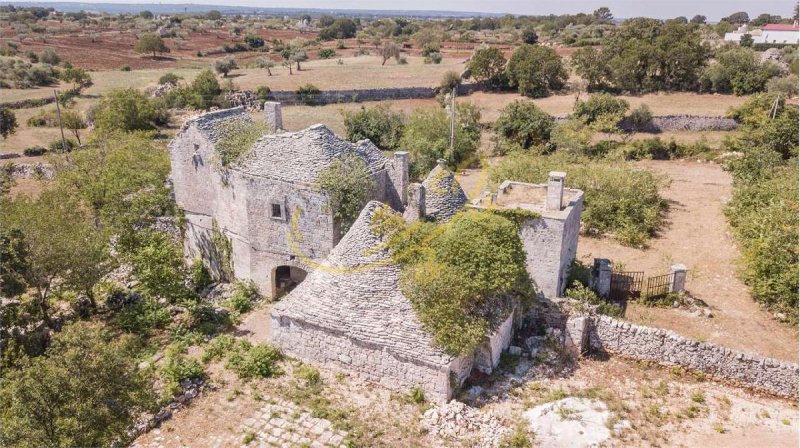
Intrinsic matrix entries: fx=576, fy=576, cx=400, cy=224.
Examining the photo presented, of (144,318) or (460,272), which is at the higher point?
(460,272)

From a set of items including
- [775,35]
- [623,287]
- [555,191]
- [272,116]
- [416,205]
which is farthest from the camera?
[775,35]

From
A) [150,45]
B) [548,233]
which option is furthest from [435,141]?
[150,45]

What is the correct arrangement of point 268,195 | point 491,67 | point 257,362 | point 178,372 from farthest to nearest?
point 491,67, point 268,195, point 257,362, point 178,372

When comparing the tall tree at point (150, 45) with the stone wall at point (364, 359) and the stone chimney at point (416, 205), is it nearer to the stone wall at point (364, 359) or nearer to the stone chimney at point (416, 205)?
the stone chimney at point (416, 205)

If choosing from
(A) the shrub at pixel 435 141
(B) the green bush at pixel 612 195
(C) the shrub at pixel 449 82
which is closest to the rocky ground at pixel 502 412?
(B) the green bush at pixel 612 195

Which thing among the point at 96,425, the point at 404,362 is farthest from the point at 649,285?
the point at 96,425

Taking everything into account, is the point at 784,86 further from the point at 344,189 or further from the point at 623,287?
the point at 344,189
